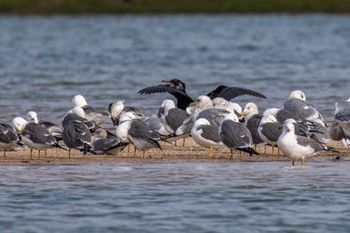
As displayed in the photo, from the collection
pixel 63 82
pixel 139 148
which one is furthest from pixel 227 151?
pixel 63 82

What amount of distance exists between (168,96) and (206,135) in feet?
35.4

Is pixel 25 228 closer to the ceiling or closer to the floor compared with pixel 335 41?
closer to the floor

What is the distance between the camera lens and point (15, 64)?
123ft

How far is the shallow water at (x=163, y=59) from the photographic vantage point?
25.8 meters

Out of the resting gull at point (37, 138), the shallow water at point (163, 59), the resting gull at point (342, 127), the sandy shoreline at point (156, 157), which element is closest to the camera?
the sandy shoreline at point (156, 157)

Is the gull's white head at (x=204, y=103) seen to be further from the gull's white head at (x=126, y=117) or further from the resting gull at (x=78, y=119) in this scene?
the resting gull at (x=78, y=119)
